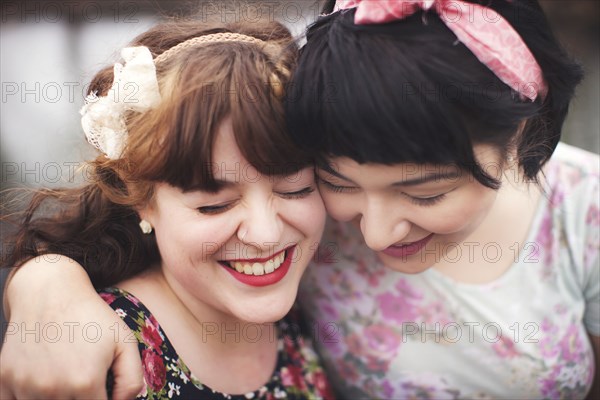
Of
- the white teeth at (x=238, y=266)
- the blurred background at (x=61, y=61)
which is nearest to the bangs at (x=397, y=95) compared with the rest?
the white teeth at (x=238, y=266)

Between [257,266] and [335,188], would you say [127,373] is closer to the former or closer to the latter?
[257,266]

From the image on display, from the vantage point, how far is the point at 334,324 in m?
2.04

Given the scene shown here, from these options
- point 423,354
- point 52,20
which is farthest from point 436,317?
point 52,20

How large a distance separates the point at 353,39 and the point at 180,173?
0.45 meters

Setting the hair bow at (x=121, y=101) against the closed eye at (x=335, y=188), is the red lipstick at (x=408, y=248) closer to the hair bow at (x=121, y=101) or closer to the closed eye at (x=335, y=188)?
the closed eye at (x=335, y=188)

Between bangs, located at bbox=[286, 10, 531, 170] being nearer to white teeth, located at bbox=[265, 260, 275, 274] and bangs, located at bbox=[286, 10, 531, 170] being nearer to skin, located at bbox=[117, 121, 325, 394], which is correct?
skin, located at bbox=[117, 121, 325, 394]

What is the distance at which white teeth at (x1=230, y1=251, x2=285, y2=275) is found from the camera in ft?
5.20

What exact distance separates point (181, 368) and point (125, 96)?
64 cm

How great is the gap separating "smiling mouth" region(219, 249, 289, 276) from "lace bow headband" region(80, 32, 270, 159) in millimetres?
359

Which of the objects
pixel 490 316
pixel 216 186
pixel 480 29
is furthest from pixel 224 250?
pixel 490 316

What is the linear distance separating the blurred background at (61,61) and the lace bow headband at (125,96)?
1.88 m

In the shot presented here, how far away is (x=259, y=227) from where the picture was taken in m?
1.49

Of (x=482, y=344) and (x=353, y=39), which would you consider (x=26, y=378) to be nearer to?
(x=353, y=39)

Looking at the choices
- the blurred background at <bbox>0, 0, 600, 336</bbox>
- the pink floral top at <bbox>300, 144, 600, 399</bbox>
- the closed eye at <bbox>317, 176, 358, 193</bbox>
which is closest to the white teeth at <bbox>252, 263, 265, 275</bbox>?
the closed eye at <bbox>317, 176, 358, 193</bbox>
